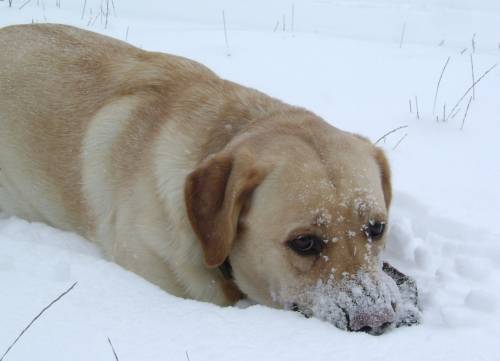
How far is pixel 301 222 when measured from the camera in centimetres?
262

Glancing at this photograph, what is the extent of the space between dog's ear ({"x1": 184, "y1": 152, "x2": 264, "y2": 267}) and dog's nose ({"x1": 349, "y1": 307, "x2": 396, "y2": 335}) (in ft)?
2.20

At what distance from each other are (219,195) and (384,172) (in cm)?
90

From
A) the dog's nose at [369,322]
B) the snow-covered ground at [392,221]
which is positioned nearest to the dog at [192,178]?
the dog's nose at [369,322]

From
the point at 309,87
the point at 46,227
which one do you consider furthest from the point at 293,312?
the point at 309,87

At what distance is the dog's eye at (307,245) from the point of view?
2615 mm

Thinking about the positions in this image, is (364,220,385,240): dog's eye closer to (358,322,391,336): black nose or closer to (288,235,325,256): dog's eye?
(288,235,325,256): dog's eye

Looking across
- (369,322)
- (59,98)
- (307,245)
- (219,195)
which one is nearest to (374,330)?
(369,322)

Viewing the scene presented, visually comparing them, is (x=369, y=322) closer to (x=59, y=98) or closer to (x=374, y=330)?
(x=374, y=330)

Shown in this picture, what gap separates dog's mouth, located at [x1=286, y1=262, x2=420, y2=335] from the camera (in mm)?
2453

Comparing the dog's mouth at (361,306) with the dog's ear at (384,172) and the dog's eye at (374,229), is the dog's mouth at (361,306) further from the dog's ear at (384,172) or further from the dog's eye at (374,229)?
the dog's ear at (384,172)

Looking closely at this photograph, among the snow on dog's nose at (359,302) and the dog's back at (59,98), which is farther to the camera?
the dog's back at (59,98)

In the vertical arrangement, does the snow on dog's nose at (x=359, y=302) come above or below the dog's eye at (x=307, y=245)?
below

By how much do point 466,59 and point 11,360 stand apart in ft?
18.0

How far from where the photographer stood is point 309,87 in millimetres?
5402
